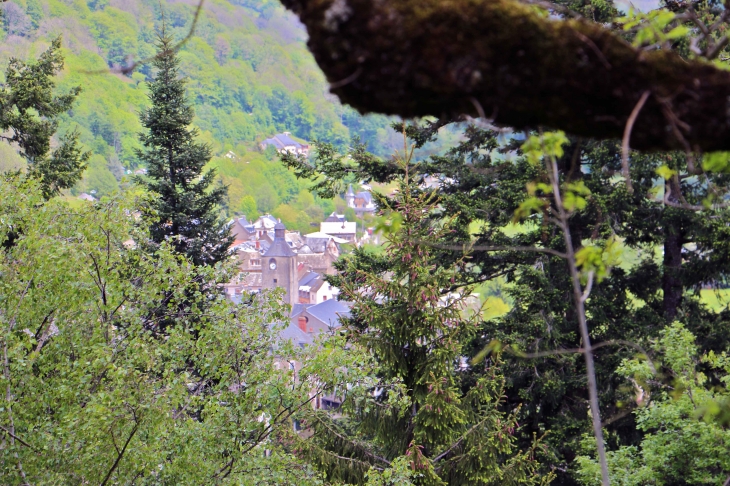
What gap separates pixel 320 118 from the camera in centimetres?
14275

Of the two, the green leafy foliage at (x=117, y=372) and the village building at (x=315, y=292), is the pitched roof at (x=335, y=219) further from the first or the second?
the green leafy foliage at (x=117, y=372)

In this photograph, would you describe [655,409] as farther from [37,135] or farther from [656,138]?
[37,135]

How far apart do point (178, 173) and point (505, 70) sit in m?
15.5

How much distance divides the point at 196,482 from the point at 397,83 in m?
5.08

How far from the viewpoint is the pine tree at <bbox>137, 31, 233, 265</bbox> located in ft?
53.1

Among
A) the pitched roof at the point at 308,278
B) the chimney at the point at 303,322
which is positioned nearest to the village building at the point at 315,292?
the pitched roof at the point at 308,278

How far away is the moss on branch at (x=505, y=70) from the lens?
1.94m

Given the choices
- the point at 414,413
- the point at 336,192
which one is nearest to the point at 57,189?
the point at 336,192

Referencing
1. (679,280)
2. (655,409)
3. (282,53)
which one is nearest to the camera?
(655,409)

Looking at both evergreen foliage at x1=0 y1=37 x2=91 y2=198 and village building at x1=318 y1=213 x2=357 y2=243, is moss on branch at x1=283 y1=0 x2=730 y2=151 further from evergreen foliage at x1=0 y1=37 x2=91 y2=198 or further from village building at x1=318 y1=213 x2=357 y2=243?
village building at x1=318 y1=213 x2=357 y2=243

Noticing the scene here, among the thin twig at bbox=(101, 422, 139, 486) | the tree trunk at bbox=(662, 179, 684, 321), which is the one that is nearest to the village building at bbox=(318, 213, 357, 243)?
the tree trunk at bbox=(662, 179, 684, 321)

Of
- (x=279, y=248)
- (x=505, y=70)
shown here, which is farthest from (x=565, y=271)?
(x=279, y=248)

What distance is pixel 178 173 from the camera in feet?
54.3

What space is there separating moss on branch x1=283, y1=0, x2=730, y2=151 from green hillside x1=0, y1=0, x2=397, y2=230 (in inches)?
3428
